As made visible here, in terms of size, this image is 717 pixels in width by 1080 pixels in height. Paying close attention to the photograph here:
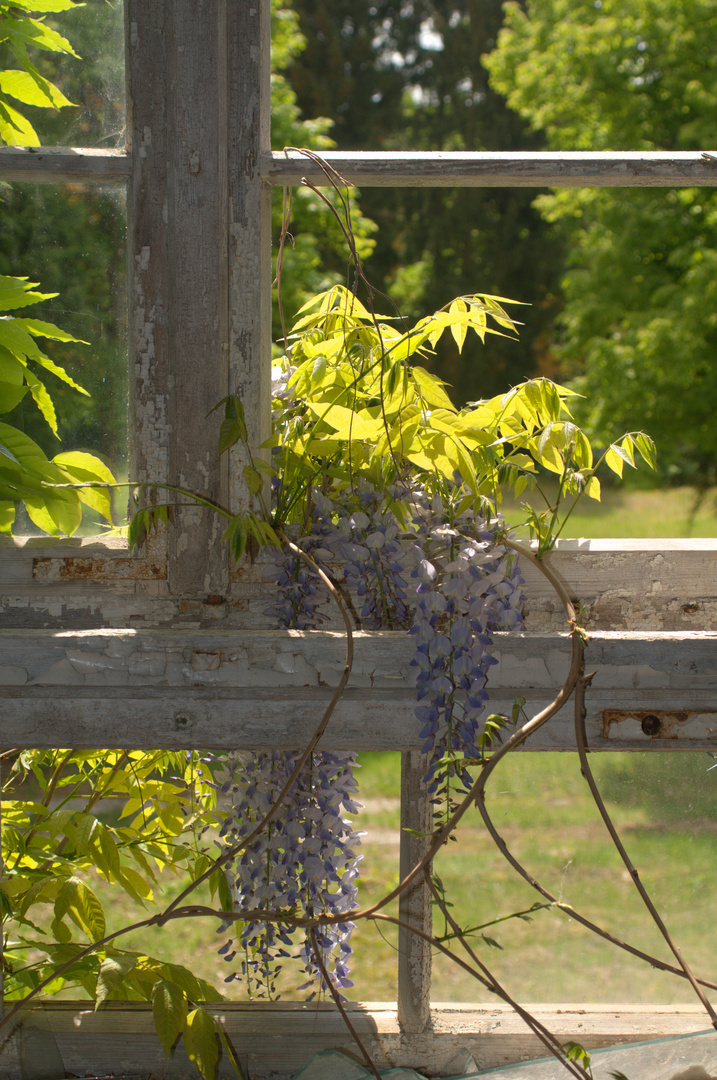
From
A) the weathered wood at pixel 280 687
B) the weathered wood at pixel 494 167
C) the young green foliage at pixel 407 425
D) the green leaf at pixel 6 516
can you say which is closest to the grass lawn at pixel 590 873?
the weathered wood at pixel 280 687

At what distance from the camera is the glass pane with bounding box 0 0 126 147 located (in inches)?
37.9

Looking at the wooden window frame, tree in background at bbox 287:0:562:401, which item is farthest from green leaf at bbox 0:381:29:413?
tree in background at bbox 287:0:562:401

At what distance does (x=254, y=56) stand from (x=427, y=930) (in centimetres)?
103

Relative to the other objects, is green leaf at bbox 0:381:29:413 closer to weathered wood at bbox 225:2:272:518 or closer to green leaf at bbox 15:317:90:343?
green leaf at bbox 15:317:90:343

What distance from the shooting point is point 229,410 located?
89 cm

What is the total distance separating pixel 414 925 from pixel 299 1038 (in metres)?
0.19

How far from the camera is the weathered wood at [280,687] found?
31.5 inches

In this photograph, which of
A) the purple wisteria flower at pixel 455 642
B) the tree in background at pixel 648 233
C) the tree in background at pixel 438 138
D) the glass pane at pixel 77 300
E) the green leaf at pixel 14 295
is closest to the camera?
the purple wisteria flower at pixel 455 642

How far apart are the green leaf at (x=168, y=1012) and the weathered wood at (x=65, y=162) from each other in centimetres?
93

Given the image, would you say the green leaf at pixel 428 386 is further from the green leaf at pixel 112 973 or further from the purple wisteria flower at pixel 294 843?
the green leaf at pixel 112 973

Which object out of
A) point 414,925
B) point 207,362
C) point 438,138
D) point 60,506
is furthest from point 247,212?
point 438,138

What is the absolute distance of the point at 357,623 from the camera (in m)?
1.01

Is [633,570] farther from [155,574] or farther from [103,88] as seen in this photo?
[103,88]

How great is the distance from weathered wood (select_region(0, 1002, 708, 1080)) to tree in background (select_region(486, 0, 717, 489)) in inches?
247
